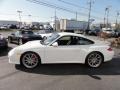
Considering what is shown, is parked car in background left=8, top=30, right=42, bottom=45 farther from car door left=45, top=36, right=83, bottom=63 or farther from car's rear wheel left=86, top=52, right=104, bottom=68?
car's rear wheel left=86, top=52, right=104, bottom=68

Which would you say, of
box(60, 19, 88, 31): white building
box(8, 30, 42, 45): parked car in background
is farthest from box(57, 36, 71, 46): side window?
box(60, 19, 88, 31): white building

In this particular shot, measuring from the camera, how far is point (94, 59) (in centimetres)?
680

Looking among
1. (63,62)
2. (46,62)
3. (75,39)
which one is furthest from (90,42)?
(46,62)

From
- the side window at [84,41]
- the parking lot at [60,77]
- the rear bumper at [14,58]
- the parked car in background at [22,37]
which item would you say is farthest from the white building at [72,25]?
the rear bumper at [14,58]

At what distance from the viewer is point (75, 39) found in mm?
6797

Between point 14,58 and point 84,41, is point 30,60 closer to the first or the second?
point 14,58

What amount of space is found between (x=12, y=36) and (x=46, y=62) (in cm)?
942

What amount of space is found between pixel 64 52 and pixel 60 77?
4.03 feet

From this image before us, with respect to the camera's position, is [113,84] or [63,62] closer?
[113,84]

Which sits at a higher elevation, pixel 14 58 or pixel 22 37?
pixel 22 37

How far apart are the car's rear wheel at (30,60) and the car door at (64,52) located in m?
0.38

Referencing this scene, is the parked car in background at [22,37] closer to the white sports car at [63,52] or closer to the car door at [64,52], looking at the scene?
the white sports car at [63,52]

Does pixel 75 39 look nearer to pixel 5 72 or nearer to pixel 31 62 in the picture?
pixel 31 62

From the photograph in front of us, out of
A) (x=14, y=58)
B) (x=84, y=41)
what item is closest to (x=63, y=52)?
(x=84, y=41)
